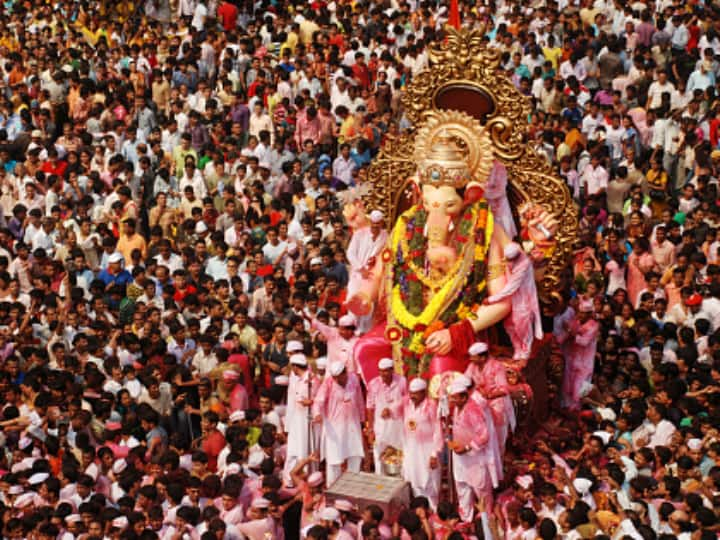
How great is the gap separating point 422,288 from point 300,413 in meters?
1.66

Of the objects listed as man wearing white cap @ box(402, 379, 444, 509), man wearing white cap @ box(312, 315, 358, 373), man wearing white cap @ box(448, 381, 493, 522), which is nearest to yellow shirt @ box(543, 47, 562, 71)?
man wearing white cap @ box(312, 315, 358, 373)

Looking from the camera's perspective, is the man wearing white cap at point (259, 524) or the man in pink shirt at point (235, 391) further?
the man in pink shirt at point (235, 391)

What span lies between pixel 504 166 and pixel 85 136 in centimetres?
882

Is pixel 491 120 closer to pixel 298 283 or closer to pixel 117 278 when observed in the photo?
pixel 298 283

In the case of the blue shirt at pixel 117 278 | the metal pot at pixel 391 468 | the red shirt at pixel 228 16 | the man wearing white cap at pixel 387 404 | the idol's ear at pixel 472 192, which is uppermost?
the red shirt at pixel 228 16

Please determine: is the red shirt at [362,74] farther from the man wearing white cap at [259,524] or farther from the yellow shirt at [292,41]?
the man wearing white cap at [259,524]

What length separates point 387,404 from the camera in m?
16.2

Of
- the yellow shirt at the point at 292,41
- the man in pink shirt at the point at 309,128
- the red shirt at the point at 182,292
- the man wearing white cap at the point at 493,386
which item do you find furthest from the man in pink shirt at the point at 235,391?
the yellow shirt at the point at 292,41

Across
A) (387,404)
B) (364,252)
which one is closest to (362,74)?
(364,252)

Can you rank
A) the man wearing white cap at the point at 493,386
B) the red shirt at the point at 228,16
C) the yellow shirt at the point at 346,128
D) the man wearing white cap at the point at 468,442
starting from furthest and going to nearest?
1. the red shirt at the point at 228,16
2. the yellow shirt at the point at 346,128
3. the man wearing white cap at the point at 493,386
4. the man wearing white cap at the point at 468,442

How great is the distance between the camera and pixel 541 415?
58.5ft

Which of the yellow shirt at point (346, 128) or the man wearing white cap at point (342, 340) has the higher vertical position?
the yellow shirt at point (346, 128)

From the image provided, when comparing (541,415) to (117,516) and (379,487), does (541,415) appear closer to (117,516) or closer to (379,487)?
(379,487)

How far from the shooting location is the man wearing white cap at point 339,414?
16.4m
